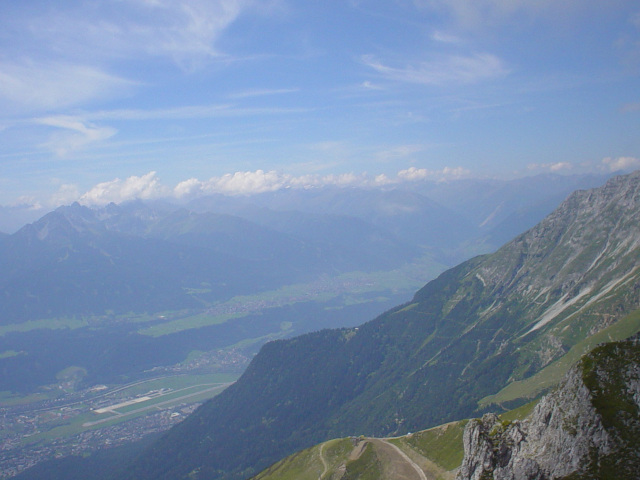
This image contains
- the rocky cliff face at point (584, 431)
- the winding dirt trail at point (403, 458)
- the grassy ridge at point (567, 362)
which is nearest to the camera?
the rocky cliff face at point (584, 431)

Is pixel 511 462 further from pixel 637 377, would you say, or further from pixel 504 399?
pixel 504 399

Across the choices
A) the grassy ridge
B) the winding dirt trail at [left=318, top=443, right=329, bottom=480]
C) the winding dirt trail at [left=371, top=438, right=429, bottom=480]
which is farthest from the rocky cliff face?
the grassy ridge

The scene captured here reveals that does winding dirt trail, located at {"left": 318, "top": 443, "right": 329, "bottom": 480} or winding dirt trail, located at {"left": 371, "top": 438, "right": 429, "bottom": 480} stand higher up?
winding dirt trail, located at {"left": 371, "top": 438, "right": 429, "bottom": 480}

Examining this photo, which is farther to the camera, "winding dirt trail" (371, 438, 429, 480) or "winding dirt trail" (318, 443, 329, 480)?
"winding dirt trail" (318, 443, 329, 480)

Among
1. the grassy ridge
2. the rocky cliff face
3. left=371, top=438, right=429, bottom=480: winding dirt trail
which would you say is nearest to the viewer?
the rocky cliff face

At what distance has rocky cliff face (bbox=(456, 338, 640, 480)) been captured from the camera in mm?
46000

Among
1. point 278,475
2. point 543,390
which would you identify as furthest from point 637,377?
point 543,390

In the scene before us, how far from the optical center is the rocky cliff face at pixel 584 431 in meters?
46.0

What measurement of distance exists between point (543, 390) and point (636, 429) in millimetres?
152605

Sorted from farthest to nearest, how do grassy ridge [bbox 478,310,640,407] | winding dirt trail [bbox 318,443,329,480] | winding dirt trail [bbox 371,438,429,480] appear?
grassy ridge [bbox 478,310,640,407] → winding dirt trail [bbox 318,443,329,480] → winding dirt trail [bbox 371,438,429,480]

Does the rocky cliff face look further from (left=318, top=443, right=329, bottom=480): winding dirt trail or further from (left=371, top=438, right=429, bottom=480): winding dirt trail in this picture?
(left=318, top=443, right=329, bottom=480): winding dirt trail

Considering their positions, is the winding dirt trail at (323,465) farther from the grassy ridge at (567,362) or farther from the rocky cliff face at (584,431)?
the grassy ridge at (567,362)

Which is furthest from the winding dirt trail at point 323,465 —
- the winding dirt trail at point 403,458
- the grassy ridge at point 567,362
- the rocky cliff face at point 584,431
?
the grassy ridge at point 567,362

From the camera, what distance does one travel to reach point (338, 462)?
132 m
